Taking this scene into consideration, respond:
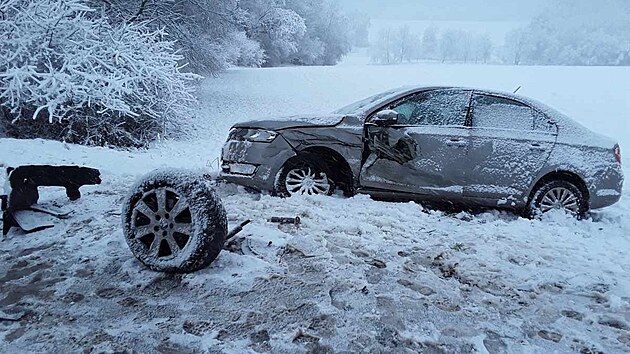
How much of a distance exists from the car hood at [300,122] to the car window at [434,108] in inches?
24.2

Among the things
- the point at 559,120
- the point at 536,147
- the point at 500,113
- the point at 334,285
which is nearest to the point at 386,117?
the point at 500,113

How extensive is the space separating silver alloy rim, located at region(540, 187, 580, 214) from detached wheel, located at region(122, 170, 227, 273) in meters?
3.82

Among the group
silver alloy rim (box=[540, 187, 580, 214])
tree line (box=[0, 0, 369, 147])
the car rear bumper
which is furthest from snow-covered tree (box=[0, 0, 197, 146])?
silver alloy rim (box=[540, 187, 580, 214])

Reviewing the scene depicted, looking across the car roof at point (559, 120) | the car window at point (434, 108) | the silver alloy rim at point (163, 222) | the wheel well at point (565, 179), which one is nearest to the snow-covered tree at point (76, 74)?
the car roof at point (559, 120)

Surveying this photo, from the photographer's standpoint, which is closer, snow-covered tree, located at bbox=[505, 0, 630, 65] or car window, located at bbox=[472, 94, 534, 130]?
car window, located at bbox=[472, 94, 534, 130]

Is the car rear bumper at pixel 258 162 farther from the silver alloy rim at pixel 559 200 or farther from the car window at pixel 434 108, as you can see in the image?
the silver alloy rim at pixel 559 200

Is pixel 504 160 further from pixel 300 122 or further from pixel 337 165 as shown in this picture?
pixel 300 122

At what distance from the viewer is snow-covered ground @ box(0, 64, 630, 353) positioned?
105 inches

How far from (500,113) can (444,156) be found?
89cm

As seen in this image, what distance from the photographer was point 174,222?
3389 millimetres

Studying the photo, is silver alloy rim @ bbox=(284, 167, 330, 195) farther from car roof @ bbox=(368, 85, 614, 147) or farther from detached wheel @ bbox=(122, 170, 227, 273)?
detached wheel @ bbox=(122, 170, 227, 273)

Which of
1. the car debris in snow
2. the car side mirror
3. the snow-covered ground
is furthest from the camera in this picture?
the car side mirror

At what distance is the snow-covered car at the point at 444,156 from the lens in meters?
5.21

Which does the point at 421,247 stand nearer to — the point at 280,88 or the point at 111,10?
the point at 111,10
